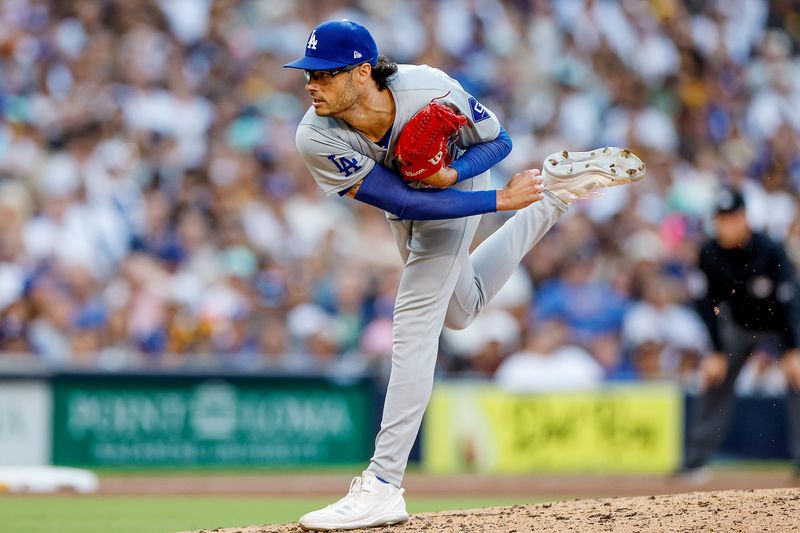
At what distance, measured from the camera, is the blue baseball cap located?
206 inches

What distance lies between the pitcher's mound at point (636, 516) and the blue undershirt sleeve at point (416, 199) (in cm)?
133

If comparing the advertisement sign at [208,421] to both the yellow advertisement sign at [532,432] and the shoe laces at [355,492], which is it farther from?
the shoe laces at [355,492]

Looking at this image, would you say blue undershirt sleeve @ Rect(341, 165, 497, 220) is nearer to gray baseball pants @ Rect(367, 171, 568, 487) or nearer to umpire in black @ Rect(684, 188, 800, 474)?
gray baseball pants @ Rect(367, 171, 568, 487)

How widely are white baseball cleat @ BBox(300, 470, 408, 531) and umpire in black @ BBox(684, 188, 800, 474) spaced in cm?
476

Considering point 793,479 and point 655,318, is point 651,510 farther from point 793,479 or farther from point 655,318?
point 655,318

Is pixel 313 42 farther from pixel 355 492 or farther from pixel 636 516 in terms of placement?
pixel 636 516

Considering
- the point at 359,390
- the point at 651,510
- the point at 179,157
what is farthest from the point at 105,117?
the point at 651,510

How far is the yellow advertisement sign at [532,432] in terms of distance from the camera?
11586 mm

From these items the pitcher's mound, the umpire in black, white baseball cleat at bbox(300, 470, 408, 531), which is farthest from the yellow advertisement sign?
white baseball cleat at bbox(300, 470, 408, 531)

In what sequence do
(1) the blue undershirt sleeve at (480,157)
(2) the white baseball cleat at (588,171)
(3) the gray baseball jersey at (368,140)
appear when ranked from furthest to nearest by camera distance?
(2) the white baseball cleat at (588,171), (1) the blue undershirt sleeve at (480,157), (3) the gray baseball jersey at (368,140)

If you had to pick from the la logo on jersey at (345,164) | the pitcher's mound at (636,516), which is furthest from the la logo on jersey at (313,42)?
the pitcher's mound at (636,516)

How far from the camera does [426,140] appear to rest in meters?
5.31

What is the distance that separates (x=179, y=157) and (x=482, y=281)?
25.4 ft

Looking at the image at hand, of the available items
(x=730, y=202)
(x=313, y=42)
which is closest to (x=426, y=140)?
(x=313, y=42)
